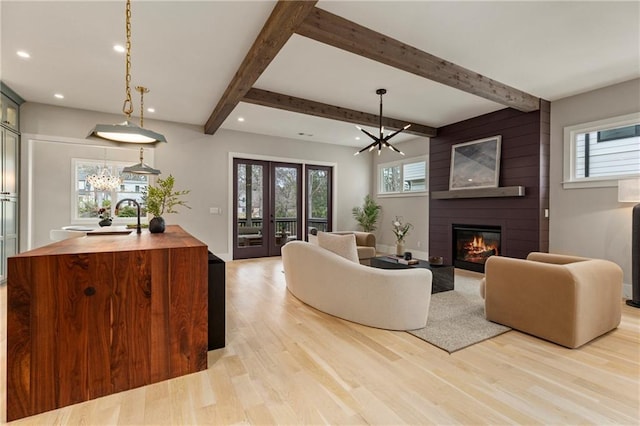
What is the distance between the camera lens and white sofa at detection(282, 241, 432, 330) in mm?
2764

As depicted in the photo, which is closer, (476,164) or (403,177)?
(476,164)

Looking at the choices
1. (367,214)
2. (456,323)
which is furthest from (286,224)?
(456,323)

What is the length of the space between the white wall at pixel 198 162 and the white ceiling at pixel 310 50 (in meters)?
0.41

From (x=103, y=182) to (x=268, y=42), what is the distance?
400cm

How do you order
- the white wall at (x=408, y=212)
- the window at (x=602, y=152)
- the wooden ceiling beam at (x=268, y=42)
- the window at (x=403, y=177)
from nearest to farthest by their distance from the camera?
the wooden ceiling beam at (x=268, y=42), the window at (x=602, y=152), the white wall at (x=408, y=212), the window at (x=403, y=177)

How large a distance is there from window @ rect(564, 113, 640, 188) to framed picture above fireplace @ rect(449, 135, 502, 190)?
972 millimetres

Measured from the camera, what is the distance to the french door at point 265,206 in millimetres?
6805

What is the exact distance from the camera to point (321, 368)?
85.4 inches

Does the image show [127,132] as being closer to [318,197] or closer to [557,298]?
[557,298]

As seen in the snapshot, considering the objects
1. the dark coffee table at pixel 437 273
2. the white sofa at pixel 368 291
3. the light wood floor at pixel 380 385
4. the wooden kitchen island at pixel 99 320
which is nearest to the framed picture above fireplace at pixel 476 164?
the dark coffee table at pixel 437 273

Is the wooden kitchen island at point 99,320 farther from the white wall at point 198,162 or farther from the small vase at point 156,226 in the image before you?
the white wall at point 198,162

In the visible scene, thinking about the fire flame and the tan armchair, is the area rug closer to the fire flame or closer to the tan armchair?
the tan armchair

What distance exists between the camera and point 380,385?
6.44 ft

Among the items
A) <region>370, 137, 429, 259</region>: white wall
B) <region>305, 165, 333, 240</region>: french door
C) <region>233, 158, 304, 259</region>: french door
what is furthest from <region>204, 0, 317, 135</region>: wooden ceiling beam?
<region>370, 137, 429, 259</region>: white wall
